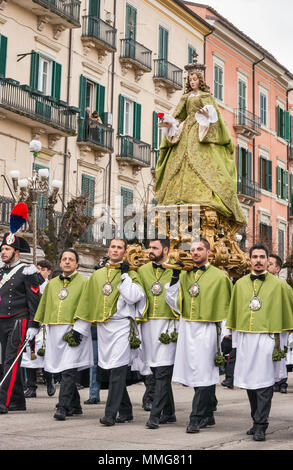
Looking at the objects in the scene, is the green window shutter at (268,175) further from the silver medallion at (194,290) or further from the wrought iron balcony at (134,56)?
the silver medallion at (194,290)

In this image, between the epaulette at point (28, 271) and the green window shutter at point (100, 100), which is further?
the green window shutter at point (100, 100)

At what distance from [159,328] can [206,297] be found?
2.44ft

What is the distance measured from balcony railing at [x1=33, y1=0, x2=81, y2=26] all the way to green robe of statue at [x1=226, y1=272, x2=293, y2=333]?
52.1ft

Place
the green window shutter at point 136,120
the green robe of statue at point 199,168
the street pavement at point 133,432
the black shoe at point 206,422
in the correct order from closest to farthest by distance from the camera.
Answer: the street pavement at point 133,432, the black shoe at point 206,422, the green robe of statue at point 199,168, the green window shutter at point 136,120

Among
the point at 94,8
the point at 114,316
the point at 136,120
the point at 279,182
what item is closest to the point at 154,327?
the point at 114,316

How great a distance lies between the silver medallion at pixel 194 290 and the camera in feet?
25.6

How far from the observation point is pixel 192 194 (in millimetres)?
10242

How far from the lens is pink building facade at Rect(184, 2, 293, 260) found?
32219 millimetres

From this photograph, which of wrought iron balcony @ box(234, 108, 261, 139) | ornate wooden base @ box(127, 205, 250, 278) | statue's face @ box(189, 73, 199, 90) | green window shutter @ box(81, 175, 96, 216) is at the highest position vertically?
wrought iron balcony @ box(234, 108, 261, 139)

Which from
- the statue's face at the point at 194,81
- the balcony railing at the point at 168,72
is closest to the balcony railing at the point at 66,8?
the balcony railing at the point at 168,72

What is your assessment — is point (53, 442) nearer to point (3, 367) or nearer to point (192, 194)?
point (3, 367)

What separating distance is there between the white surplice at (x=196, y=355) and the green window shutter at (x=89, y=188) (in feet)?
53.2

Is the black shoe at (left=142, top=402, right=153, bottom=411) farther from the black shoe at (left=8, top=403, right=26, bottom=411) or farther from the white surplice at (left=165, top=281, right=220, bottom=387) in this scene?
the white surplice at (left=165, top=281, right=220, bottom=387)

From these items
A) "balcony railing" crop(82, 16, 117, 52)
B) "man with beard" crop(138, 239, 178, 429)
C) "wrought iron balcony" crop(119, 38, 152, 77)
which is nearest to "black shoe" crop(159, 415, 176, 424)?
"man with beard" crop(138, 239, 178, 429)
